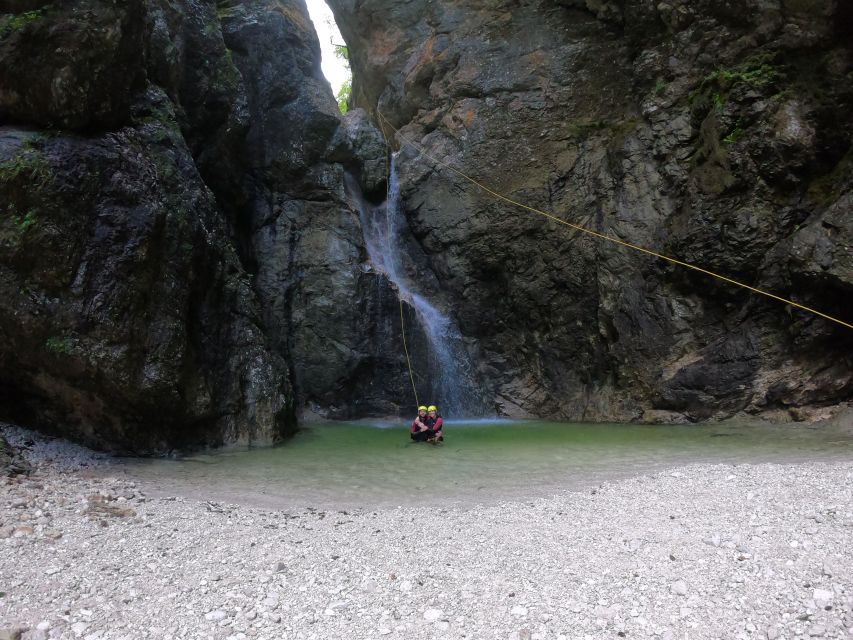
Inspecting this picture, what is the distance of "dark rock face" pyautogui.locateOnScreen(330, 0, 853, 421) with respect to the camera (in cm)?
969

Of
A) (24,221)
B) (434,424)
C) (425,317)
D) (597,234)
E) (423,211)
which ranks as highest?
(423,211)

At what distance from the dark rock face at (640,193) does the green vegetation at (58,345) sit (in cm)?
967

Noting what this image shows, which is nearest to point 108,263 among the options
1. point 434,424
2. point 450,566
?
point 434,424

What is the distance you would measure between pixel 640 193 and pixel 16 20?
38.9ft

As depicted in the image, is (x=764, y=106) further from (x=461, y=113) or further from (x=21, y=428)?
(x=21, y=428)

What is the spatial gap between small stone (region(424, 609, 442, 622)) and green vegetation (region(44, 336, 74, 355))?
6714 millimetres

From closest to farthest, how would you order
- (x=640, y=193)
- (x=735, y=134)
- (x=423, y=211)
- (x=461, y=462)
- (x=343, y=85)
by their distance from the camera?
1. (x=461, y=462)
2. (x=735, y=134)
3. (x=640, y=193)
4. (x=423, y=211)
5. (x=343, y=85)

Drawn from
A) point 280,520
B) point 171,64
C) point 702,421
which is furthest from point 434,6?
point 280,520

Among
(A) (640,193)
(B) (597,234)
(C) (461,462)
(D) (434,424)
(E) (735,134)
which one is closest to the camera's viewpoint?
(C) (461,462)

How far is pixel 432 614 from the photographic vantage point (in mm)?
3139

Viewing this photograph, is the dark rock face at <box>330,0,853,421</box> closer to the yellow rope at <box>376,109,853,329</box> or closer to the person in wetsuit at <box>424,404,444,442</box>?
the yellow rope at <box>376,109,853,329</box>

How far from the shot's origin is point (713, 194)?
36.0 feet

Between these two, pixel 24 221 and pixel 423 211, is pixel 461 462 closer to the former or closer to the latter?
pixel 24 221

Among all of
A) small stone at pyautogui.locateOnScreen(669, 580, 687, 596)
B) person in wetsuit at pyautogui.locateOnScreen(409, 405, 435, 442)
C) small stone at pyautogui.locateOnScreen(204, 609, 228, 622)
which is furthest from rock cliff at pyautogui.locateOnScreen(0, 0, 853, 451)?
small stone at pyautogui.locateOnScreen(669, 580, 687, 596)
